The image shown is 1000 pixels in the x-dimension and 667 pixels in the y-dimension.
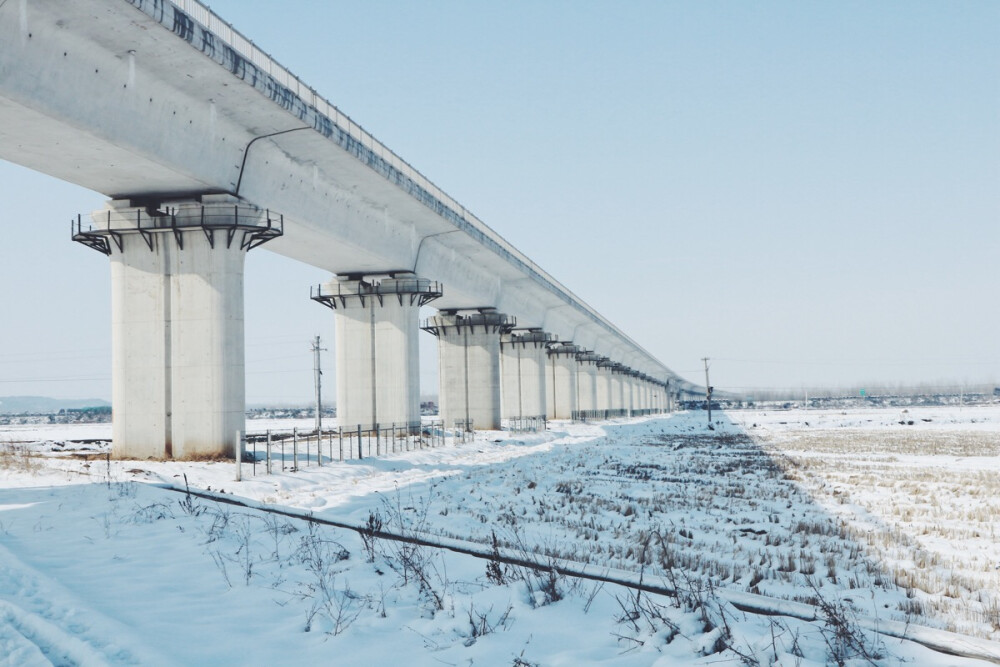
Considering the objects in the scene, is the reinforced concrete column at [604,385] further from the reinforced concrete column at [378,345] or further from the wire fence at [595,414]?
the reinforced concrete column at [378,345]

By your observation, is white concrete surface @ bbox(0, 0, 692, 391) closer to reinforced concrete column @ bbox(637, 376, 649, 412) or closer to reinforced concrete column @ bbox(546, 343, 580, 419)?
reinforced concrete column @ bbox(546, 343, 580, 419)

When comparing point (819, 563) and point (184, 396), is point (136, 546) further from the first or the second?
point (184, 396)

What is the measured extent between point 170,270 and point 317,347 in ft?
135

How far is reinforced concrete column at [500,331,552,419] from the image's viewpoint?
6397cm

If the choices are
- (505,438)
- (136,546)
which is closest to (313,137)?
(136,546)

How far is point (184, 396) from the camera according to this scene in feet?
75.7

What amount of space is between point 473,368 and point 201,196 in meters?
29.8

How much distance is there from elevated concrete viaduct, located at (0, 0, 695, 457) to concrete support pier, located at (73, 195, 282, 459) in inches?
1.6

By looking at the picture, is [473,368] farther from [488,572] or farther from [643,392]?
[643,392]

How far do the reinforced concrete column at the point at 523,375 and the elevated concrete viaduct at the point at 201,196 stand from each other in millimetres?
27077

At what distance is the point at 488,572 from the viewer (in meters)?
8.05

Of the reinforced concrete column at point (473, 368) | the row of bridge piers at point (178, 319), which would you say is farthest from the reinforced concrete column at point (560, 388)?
the row of bridge piers at point (178, 319)

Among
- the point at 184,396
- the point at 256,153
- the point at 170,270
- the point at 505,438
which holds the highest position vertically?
the point at 256,153

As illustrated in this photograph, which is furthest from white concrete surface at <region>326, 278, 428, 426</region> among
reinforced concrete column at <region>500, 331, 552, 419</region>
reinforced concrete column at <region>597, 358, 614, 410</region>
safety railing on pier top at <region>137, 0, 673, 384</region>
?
reinforced concrete column at <region>597, 358, 614, 410</region>
